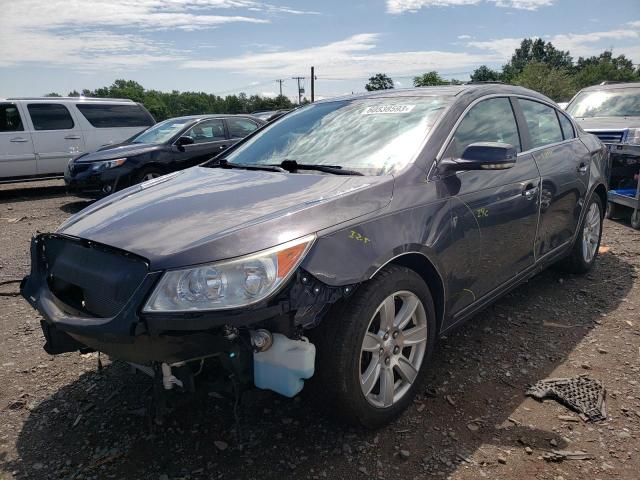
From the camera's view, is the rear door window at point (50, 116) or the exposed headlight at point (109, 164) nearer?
the exposed headlight at point (109, 164)

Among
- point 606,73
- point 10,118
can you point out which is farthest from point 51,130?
point 606,73

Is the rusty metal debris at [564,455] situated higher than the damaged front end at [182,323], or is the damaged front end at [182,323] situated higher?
the damaged front end at [182,323]

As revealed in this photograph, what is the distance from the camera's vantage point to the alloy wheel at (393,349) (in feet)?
7.86

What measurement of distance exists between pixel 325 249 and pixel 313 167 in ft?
3.04

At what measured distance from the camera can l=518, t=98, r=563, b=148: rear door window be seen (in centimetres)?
376

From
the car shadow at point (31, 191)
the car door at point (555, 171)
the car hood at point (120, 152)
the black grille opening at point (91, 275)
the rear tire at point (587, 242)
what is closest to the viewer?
the black grille opening at point (91, 275)

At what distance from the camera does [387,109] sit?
3.22 m

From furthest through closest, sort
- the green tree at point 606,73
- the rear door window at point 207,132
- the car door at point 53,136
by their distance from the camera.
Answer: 1. the green tree at point 606,73
2. the car door at point 53,136
3. the rear door window at point 207,132

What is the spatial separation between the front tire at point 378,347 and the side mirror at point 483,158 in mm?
680

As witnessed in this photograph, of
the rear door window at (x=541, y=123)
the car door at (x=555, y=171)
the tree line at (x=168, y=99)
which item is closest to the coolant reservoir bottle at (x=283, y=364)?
the car door at (x=555, y=171)

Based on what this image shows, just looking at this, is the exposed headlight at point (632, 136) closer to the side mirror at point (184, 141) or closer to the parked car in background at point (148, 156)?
the parked car in background at point (148, 156)

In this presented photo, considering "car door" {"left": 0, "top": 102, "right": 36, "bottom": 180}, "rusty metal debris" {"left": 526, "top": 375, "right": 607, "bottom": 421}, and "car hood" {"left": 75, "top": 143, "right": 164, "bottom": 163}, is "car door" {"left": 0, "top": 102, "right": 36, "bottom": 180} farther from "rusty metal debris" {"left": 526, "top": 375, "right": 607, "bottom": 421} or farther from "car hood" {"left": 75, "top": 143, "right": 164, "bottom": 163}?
"rusty metal debris" {"left": 526, "top": 375, "right": 607, "bottom": 421}

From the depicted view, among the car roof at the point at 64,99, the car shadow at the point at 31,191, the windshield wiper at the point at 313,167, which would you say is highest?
the car roof at the point at 64,99

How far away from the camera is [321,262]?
2062 millimetres
